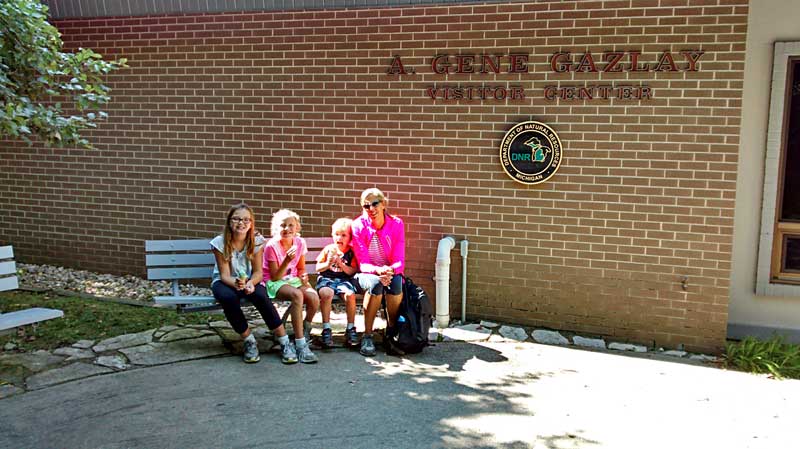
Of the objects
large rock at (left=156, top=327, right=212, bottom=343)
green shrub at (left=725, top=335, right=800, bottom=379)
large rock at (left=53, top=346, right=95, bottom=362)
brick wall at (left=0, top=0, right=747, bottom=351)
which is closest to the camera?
large rock at (left=53, top=346, right=95, bottom=362)

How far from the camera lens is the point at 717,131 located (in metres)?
5.99

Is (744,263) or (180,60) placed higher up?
(180,60)

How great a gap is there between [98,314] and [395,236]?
2970 millimetres

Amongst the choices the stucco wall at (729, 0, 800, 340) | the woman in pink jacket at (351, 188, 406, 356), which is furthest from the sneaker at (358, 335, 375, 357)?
the stucco wall at (729, 0, 800, 340)

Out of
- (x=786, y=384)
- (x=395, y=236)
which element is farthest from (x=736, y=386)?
(x=395, y=236)

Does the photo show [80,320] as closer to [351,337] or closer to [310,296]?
[310,296]

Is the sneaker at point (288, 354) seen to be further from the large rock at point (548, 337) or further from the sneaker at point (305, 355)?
the large rock at point (548, 337)

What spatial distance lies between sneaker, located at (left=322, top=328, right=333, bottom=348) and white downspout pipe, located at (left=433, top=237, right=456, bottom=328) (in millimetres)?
1150

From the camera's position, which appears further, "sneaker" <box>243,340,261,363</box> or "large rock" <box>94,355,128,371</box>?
"sneaker" <box>243,340,261,363</box>

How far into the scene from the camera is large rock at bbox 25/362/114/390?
192 inches

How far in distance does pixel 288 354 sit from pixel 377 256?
117cm

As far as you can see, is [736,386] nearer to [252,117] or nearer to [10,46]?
[252,117]

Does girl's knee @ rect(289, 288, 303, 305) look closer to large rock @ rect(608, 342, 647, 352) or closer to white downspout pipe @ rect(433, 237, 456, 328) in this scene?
white downspout pipe @ rect(433, 237, 456, 328)

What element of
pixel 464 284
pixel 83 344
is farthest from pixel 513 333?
pixel 83 344
